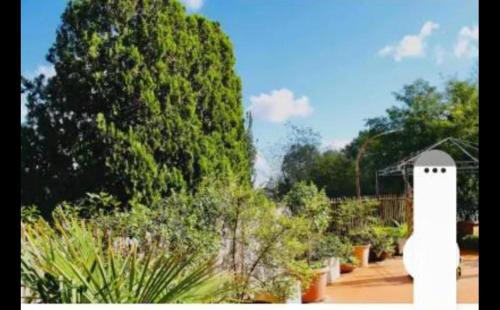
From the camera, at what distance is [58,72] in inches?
213

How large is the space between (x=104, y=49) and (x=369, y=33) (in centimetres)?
262

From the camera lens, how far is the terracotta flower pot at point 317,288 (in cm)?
536

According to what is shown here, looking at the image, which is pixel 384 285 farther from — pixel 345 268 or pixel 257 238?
pixel 257 238

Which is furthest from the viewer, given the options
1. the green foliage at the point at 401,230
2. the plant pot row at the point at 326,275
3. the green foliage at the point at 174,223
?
the green foliage at the point at 401,230

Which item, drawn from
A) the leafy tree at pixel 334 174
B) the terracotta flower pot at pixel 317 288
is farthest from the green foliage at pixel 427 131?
the terracotta flower pot at pixel 317 288

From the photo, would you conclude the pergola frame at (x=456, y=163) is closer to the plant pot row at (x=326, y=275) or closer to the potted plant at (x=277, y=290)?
the plant pot row at (x=326, y=275)

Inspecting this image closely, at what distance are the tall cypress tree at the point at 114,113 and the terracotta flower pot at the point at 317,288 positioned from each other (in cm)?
122

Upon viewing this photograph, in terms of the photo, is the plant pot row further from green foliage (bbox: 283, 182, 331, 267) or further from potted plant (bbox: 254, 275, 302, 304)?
green foliage (bbox: 283, 182, 331, 267)

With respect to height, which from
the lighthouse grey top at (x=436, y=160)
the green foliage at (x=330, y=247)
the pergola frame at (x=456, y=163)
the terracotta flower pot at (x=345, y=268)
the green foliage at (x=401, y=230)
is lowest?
the terracotta flower pot at (x=345, y=268)

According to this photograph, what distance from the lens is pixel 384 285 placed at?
5.88 metres

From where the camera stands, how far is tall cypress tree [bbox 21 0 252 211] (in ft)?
17.6

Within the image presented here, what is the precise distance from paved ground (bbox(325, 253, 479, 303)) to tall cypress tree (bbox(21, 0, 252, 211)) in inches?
62.2

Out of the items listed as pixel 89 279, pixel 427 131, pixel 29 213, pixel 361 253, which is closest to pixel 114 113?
pixel 29 213
